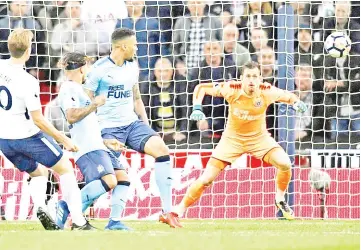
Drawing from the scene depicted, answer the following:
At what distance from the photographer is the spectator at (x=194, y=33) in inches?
583

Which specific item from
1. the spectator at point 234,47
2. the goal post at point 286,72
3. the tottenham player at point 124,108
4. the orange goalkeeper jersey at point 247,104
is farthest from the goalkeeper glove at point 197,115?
the spectator at point 234,47

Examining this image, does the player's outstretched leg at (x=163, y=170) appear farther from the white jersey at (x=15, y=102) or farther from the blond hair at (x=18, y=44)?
the blond hair at (x=18, y=44)

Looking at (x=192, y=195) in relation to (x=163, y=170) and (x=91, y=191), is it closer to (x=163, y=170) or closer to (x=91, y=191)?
(x=163, y=170)

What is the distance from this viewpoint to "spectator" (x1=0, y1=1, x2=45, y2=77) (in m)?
14.9

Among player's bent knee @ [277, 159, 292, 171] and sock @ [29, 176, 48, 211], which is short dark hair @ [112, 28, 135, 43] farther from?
player's bent knee @ [277, 159, 292, 171]

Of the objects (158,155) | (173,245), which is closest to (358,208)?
(158,155)

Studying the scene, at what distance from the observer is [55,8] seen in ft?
49.6

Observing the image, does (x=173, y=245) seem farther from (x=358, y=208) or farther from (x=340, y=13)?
(x=340, y=13)

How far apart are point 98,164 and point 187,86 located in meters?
3.93

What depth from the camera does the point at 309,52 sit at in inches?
580

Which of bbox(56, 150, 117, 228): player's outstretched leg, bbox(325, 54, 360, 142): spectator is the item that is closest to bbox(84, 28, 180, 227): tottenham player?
bbox(56, 150, 117, 228): player's outstretched leg

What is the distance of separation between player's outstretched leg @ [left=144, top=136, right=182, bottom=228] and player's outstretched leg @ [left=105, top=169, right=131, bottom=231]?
336 mm

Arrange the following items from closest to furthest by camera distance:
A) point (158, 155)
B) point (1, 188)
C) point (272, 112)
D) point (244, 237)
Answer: point (244, 237) < point (158, 155) < point (1, 188) < point (272, 112)

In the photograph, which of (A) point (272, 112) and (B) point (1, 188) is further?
(A) point (272, 112)
